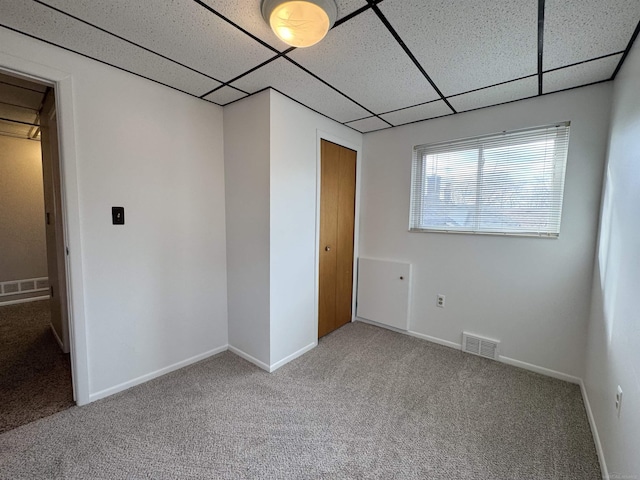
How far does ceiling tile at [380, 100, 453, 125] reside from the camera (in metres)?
2.45

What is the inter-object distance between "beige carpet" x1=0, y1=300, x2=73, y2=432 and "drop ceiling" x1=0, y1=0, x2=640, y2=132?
7.61 ft

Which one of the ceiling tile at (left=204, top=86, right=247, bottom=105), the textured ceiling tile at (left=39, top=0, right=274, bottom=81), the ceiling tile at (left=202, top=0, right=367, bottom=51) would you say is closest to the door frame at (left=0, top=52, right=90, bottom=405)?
the textured ceiling tile at (left=39, top=0, right=274, bottom=81)

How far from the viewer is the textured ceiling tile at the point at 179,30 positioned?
4.27 feet

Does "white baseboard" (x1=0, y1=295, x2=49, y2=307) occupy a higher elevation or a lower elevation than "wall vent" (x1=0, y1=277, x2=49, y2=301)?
lower

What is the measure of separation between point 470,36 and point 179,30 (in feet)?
5.15

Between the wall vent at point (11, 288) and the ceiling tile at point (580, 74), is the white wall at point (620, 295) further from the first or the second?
the wall vent at point (11, 288)

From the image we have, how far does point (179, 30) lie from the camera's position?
147 centimetres

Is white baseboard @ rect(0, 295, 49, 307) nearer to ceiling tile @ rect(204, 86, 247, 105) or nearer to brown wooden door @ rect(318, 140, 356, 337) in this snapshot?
ceiling tile @ rect(204, 86, 247, 105)

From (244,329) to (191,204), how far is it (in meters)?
1.22

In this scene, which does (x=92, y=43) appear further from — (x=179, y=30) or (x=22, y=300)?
(x=22, y=300)

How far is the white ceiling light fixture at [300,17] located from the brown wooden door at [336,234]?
140cm

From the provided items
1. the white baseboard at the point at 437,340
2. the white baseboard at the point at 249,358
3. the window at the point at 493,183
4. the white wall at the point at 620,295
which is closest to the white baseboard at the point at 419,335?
the white baseboard at the point at 437,340

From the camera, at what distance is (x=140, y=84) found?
202 cm

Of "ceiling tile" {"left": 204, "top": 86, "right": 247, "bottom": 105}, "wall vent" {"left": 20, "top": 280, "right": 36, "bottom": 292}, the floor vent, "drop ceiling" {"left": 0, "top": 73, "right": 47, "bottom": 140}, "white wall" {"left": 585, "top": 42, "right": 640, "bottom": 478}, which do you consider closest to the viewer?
"white wall" {"left": 585, "top": 42, "right": 640, "bottom": 478}
